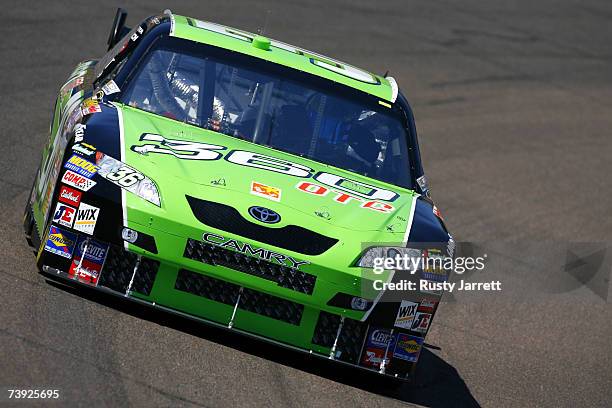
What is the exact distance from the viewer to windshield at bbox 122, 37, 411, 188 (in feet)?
22.8

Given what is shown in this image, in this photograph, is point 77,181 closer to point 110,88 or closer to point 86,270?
point 86,270

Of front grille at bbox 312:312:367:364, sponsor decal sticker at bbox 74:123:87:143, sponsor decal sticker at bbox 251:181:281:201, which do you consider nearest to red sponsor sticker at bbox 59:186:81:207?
sponsor decal sticker at bbox 74:123:87:143

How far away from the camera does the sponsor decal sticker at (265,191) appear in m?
6.06

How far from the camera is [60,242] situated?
5.93 meters

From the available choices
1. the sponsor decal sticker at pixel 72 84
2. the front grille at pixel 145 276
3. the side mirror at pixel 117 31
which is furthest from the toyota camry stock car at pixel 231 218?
the side mirror at pixel 117 31

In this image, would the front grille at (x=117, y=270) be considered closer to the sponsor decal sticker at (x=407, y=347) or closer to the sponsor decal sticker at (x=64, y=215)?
the sponsor decal sticker at (x=64, y=215)

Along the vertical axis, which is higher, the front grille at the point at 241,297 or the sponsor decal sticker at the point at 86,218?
the sponsor decal sticker at the point at 86,218

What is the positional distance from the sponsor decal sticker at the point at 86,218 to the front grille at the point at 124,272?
151 millimetres

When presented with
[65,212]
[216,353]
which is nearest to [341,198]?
[216,353]

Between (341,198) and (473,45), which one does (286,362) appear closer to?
(341,198)

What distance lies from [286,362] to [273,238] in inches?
31.6

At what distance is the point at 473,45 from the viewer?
18.8 meters

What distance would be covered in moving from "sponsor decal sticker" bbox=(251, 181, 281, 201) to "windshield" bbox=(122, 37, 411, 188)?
0.79 m

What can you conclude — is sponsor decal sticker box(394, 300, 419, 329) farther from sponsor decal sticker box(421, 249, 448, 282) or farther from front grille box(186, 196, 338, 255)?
front grille box(186, 196, 338, 255)
